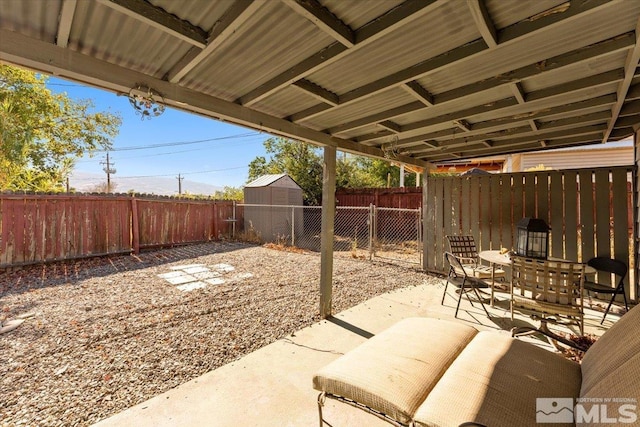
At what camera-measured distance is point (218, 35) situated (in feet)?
5.06

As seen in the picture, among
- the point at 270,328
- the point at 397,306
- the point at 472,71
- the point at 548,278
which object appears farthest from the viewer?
the point at 397,306

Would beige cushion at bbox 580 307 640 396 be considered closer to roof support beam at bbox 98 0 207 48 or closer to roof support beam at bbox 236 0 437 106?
roof support beam at bbox 236 0 437 106

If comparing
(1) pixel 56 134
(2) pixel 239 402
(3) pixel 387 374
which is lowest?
(2) pixel 239 402

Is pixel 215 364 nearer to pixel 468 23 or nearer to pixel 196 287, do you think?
pixel 196 287

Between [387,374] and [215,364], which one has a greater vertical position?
[387,374]

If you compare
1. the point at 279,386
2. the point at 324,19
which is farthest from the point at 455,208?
the point at 324,19

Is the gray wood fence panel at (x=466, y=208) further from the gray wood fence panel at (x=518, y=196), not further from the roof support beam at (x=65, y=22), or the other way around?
the roof support beam at (x=65, y=22)

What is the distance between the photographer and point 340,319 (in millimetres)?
3395

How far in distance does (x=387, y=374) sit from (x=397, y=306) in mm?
2410

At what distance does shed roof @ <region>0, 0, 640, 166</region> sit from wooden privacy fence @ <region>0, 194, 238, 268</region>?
630 centimetres

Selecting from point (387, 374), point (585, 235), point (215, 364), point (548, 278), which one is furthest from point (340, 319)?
point (585, 235)

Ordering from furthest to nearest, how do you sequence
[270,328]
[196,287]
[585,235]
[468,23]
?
[196,287] < [585,235] < [270,328] < [468,23]

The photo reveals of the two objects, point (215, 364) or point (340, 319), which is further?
point (340, 319)

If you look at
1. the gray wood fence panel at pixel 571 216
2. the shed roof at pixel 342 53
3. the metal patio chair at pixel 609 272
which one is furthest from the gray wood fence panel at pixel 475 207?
the shed roof at pixel 342 53
